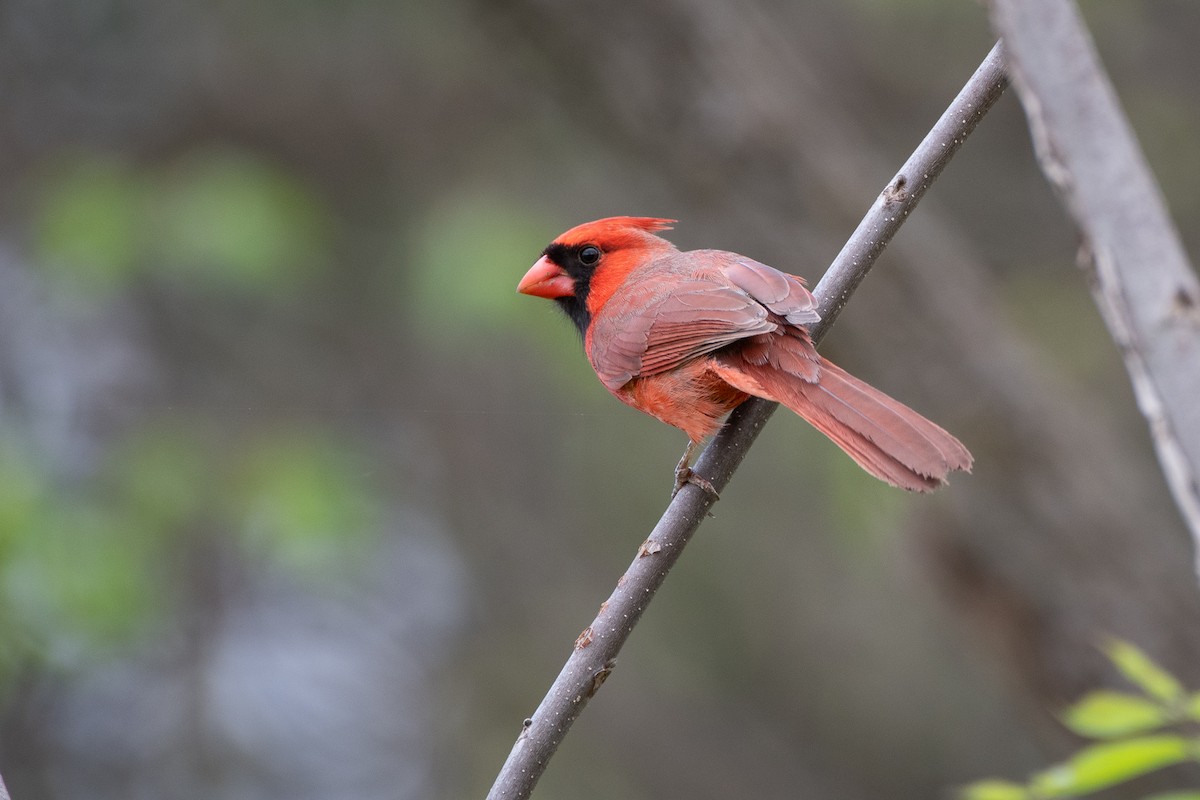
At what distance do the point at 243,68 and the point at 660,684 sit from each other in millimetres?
3702

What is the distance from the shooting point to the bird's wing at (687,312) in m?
2.50

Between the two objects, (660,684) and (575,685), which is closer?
(575,685)

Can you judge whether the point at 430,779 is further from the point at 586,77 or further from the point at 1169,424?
the point at 1169,424

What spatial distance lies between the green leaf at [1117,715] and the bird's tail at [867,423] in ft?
1.64

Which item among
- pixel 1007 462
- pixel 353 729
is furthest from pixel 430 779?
pixel 1007 462

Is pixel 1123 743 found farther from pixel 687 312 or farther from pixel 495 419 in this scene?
pixel 495 419

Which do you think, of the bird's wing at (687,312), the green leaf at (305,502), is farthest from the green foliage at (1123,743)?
the green leaf at (305,502)

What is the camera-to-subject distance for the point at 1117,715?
5.08ft

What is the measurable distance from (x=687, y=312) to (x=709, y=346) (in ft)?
0.64

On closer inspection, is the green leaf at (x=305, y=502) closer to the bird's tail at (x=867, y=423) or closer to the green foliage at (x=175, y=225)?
the green foliage at (x=175, y=225)

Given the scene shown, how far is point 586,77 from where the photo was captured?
181 inches

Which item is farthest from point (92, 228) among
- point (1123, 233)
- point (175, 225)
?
point (1123, 233)

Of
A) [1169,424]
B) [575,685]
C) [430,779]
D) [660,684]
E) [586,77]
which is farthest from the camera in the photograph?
[660,684]

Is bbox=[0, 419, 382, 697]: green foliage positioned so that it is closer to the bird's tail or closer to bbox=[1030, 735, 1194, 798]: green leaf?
the bird's tail
